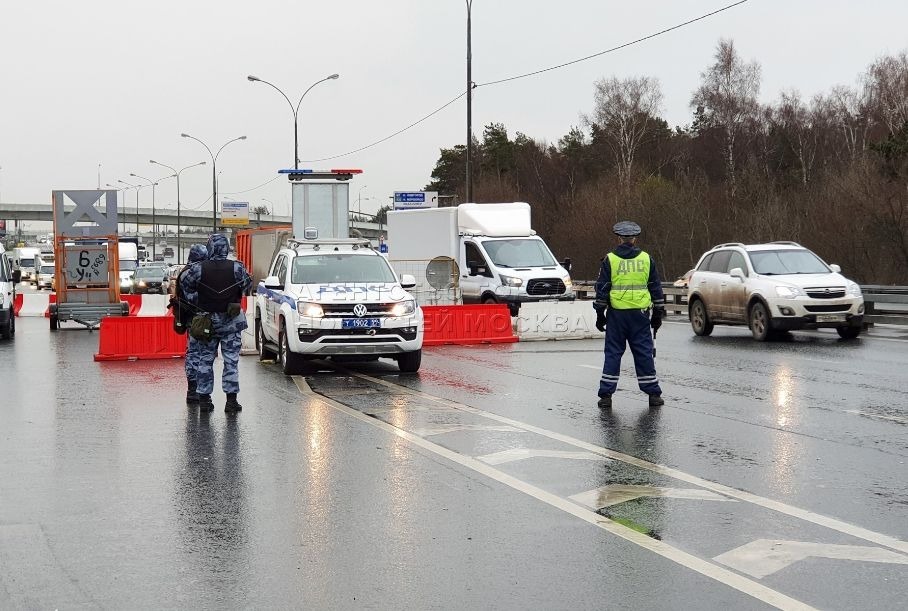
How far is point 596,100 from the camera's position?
84062mm

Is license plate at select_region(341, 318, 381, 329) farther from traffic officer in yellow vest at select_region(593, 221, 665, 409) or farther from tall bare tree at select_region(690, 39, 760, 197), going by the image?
tall bare tree at select_region(690, 39, 760, 197)

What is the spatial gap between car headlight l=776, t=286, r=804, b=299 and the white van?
15.3m

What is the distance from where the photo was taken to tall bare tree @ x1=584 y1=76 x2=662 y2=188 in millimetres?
80812

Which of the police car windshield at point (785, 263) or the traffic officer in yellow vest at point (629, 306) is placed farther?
the police car windshield at point (785, 263)

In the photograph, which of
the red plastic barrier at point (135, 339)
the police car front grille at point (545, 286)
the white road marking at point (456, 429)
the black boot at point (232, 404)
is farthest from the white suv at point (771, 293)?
the black boot at point (232, 404)

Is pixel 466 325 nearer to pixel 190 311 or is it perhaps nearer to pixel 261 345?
pixel 261 345

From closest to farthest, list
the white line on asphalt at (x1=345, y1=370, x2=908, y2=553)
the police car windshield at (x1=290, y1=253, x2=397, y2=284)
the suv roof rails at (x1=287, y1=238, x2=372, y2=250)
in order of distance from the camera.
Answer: the white line on asphalt at (x1=345, y1=370, x2=908, y2=553)
the police car windshield at (x1=290, y1=253, x2=397, y2=284)
the suv roof rails at (x1=287, y1=238, x2=372, y2=250)

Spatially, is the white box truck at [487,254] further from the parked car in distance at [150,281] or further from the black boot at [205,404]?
the parked car in distance at [150,281]

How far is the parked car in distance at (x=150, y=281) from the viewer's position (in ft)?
168

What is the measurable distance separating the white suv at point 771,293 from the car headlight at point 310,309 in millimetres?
8779

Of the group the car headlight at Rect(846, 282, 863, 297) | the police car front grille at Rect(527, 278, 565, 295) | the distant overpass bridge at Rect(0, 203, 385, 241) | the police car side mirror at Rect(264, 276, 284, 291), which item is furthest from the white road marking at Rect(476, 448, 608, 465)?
the distant overpass bridge at Rect(0, 203, 385, 241)

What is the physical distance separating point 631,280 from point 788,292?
9.42 m

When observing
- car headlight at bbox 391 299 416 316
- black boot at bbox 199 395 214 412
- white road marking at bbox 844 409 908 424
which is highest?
car headlight at bbox 391 299 416 316

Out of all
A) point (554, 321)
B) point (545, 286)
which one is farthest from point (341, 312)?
point (545, 286)
